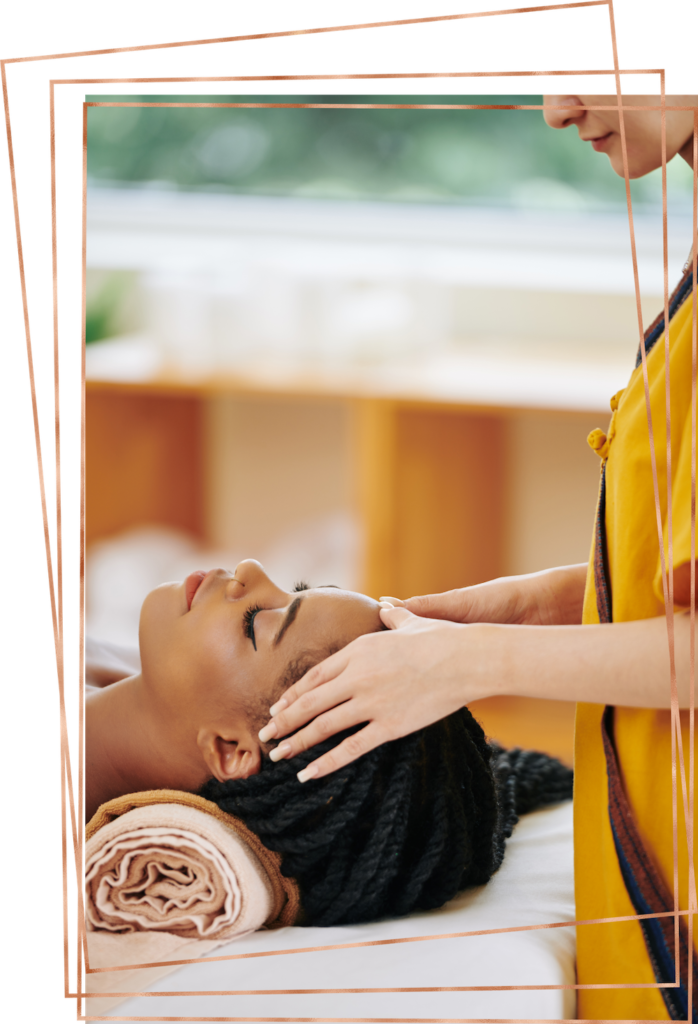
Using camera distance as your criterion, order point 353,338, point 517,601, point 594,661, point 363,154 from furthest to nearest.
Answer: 1. point 353,338
2. point 363,154
3. point 517,601
4. point 594,661

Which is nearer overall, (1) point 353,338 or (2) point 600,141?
(2) point 600,141

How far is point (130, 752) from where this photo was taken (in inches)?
29.6

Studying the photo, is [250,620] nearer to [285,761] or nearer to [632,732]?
[285,761]

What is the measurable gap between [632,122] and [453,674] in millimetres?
403

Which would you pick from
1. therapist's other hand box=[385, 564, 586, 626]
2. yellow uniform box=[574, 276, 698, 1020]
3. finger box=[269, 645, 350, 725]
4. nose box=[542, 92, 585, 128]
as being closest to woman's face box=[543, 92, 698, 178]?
nose box=[542, 92, 585, 128]

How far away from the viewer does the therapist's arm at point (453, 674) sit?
66 centimetres

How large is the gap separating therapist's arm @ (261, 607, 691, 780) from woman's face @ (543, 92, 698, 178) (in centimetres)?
32

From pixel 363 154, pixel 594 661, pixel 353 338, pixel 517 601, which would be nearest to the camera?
pixel 594 661

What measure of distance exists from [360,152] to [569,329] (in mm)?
398

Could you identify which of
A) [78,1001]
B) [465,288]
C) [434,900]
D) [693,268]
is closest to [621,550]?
[693,268]

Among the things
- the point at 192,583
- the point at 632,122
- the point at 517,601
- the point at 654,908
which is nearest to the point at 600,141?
the point at 632,122

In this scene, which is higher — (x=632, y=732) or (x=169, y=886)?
(x=632, y=732)

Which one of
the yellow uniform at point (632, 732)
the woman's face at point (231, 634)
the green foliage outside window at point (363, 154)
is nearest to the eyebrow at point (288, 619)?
the woman's face at point (231, 634)

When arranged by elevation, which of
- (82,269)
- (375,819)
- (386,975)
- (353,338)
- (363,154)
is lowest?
(386,975)
